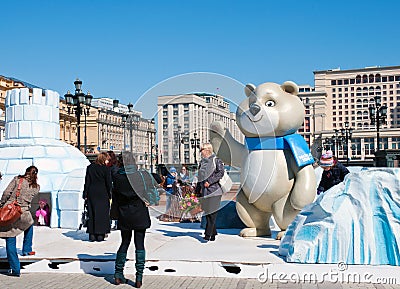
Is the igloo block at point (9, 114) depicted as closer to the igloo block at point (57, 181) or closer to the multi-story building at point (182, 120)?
the igloo block at point (57, 181)

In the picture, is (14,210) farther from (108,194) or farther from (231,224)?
(231,224)

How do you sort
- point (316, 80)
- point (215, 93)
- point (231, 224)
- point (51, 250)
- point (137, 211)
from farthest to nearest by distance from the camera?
point (316, 80), point (231, 224), point (51, 250), point (215, 93), point (137, 211)

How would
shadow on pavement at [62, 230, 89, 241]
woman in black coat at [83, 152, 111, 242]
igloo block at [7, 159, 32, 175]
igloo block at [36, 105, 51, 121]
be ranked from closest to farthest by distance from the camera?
1. woman in black coat at [83, 152, 111, 242]
2. shadow on pavement at [62, 230, 89, 241]
3. igloo block at [7, 159, 32, 175]
4. igloo block at [36, 105, 51, 121]

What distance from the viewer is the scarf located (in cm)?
817

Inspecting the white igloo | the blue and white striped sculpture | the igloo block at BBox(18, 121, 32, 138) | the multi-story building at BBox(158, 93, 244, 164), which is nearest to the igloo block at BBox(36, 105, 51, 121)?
the white igloo

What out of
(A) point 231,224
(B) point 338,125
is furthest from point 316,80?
(A) point 231,224

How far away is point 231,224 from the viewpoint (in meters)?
Answer: 10.0

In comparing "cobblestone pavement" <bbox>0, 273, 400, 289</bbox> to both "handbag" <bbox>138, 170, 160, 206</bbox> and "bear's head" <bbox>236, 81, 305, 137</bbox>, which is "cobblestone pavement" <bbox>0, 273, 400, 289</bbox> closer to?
"handbag" <bbox>138, 170, 160, 206</bbox>

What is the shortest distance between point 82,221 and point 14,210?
3.76m

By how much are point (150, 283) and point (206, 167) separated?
2.42 m

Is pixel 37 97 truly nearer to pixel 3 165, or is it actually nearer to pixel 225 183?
pixel 3 165

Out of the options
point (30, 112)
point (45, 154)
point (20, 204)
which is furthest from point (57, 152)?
point (20, 204)

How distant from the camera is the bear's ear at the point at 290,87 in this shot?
27.8 feet

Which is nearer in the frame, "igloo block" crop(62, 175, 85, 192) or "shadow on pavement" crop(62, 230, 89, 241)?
"shadow on pavement" crop(62, 230, 89, 241)
